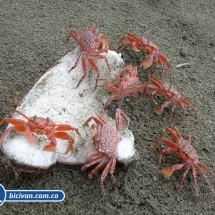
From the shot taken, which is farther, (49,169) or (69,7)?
(69,7)

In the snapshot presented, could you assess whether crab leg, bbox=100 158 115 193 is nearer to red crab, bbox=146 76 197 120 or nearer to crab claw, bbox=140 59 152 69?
red crab, bbox=146 76 197 120

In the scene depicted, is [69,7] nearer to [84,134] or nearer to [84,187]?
[84,134]

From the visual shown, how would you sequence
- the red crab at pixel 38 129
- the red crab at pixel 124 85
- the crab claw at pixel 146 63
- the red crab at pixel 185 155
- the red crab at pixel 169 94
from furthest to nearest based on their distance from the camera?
the crab claw at pixel 146 63, the red crab at pixel 169 94, the red crab at pixel 124 85, the red crab at pixel 185 155, the red crab at pixel 38 129

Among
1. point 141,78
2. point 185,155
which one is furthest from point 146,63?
point 185,155

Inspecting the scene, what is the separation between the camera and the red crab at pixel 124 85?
8.48 ft

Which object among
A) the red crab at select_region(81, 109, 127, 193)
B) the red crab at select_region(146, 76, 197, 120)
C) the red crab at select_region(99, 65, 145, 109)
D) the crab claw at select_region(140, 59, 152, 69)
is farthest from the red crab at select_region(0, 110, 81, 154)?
the crab claw at select_region(140, 59, 152, 69)

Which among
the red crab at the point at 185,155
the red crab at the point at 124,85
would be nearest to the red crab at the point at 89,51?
the red crab at the point at 124,85

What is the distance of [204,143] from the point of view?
8.59 feet

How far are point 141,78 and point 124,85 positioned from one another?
16.6 inches

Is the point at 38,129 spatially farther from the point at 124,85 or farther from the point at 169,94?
the point at 169,94

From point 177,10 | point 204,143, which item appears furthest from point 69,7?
point 204,143

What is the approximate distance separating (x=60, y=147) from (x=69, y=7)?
1.93 metres

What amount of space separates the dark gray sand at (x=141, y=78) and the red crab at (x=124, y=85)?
0.32 feet

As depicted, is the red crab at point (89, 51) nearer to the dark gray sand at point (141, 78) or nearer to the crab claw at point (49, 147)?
the dark gray sand at point (141, 78)
